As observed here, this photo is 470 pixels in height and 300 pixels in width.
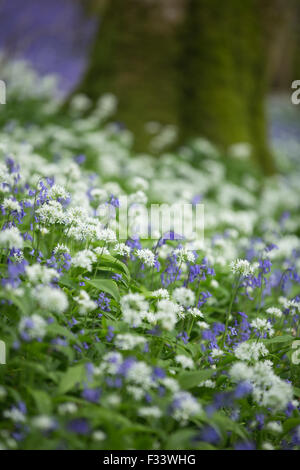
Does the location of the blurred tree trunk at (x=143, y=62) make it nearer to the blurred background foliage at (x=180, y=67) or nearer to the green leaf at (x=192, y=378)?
the blurred background foliage at (x=180, y=67)

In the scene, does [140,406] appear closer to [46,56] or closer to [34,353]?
[34,353]

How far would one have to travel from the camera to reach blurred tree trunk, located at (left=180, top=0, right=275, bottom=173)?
279 inches

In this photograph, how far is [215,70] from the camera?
281 inches

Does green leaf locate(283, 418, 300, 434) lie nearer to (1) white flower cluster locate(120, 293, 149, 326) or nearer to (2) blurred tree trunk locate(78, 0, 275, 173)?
(1) white flower cluster locate(120, 293, 149, 326)

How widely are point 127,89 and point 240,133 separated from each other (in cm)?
209

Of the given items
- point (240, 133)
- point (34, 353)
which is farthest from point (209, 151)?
point (34, 353)

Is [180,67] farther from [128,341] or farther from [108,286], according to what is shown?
[128,341]

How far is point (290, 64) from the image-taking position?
74.5 ft

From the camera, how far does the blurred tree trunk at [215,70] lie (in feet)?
23.2

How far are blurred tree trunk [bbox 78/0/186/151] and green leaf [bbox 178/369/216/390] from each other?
534cm

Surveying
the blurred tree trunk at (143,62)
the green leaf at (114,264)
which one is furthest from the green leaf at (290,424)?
the blurred tree trunk at (143,62)

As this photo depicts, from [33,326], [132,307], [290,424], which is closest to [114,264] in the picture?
[132,307]

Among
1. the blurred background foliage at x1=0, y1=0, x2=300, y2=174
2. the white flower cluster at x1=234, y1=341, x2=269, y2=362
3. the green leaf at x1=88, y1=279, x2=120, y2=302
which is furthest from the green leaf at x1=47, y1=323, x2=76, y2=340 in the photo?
the blurred background foliage at x1=0, y1=0, x2=300, y2=174

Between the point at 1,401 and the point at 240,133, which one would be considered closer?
the point at 1,401
